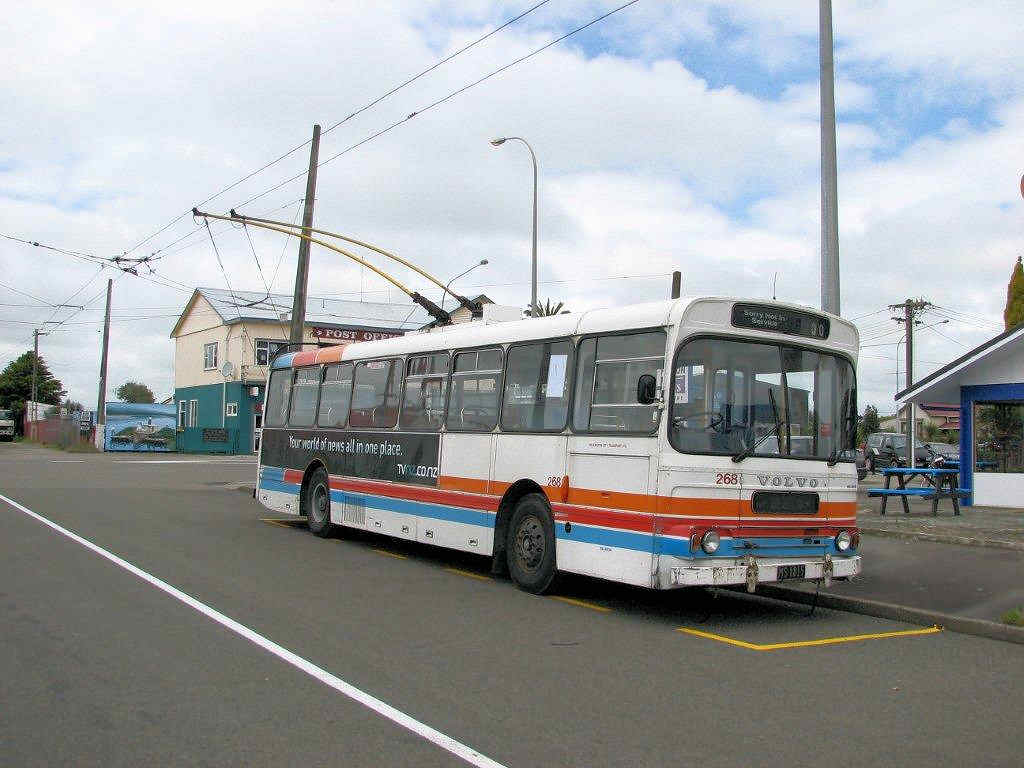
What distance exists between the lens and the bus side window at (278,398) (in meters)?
17.2

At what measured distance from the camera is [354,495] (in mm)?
14570

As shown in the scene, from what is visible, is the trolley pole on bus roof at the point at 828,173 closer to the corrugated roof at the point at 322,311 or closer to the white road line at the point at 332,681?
the white road line at the point at 332,681

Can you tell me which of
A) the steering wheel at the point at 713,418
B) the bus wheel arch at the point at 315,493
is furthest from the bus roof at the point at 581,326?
the bus wheel arch at the point at 315,493

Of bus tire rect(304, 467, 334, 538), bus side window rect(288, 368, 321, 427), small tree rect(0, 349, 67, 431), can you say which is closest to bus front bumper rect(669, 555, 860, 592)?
bus tire rect(304, 467, 334, 538)

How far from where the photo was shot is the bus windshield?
29.7 feet

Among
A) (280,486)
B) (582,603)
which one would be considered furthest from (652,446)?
(280,486)

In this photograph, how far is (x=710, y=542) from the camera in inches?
348

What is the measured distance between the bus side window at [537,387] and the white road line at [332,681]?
3.79 meters

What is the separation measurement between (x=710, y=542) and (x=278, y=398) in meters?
10.6

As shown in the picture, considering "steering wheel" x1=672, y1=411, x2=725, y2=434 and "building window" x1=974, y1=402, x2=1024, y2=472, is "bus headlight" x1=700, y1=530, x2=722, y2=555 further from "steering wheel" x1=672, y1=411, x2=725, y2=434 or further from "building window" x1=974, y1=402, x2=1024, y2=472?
"building window" x1=974, y1=402, x2=1024, y2=472

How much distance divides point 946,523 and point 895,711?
10656 mm

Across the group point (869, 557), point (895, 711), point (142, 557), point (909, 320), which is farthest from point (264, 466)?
point (909, 320)

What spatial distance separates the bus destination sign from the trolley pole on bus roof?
3389mm

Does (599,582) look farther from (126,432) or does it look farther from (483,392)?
(126,432)
